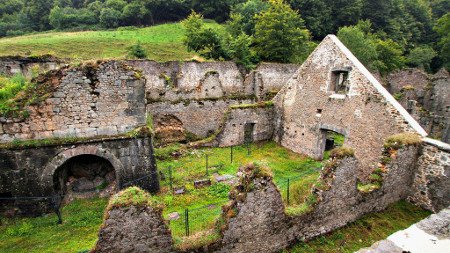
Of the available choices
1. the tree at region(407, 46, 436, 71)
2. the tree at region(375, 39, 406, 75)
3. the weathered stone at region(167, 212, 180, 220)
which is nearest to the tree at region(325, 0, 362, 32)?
the tree at region(375, 39, 406, 75)

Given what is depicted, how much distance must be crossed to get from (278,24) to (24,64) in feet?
72.9

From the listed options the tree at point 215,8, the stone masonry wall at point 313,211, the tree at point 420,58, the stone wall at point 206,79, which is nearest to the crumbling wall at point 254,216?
the stone masonry wall at point 313,211

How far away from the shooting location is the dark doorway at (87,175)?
1020cm

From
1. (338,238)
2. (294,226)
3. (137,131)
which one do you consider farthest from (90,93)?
(338,238)

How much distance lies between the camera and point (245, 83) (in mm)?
23891

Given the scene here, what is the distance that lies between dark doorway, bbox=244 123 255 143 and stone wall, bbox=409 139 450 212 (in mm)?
8721

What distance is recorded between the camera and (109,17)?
54344 mm

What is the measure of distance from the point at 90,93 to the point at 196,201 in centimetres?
518

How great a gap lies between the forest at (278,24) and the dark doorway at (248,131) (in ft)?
33.8

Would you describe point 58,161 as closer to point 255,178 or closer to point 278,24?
point 255,178

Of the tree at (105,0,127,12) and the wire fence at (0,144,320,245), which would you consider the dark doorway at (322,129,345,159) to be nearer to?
the wire fence at (0,144,320,245)

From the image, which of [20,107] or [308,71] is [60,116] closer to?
[20,107]

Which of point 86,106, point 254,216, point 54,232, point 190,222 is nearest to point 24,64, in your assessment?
point 86,106

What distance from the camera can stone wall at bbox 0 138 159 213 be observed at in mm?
8553
